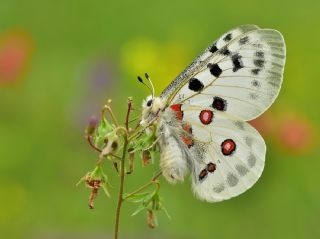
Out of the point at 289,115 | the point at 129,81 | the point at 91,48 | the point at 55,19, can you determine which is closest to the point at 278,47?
the point at 289,115

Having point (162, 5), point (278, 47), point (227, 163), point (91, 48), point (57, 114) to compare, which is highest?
point (162, 5)

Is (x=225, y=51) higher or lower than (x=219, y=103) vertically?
higher

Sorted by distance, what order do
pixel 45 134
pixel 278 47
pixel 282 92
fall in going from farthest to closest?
pixel 282 92, pixel 45 134, pixel 278 47

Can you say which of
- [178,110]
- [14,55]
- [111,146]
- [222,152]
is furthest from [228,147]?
[14,55]

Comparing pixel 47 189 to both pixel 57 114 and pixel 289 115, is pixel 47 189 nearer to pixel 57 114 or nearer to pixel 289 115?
pixel 57 114

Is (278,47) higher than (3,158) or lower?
lower

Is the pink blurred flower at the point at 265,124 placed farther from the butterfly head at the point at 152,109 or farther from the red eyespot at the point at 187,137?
the butterfly head at the point at 152,109

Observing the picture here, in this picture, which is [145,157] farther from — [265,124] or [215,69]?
[265,124]
